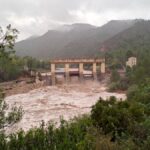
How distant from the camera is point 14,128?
2141cm

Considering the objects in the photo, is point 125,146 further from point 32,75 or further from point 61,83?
point 32,75

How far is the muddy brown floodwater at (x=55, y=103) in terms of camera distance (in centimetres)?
2509

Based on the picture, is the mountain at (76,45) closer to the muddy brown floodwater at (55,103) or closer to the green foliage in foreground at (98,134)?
the muddy brown floodwater at (55,103)

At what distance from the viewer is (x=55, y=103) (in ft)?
108

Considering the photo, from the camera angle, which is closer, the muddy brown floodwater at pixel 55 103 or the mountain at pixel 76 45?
the muddy brown floodwater at pixel 55 103

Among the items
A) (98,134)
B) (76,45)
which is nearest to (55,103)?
(98,134)

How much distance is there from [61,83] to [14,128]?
30339 mm

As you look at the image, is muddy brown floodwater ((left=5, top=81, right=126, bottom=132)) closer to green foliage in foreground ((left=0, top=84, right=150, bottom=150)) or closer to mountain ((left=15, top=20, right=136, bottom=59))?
green foliage in foreground ((left=0, top=84, right=150, bottom=150))

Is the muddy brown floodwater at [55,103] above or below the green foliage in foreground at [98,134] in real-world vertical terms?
below

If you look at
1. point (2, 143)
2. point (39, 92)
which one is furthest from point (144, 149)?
point (39, 92)

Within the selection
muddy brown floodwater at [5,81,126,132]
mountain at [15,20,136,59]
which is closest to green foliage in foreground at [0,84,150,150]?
muddy brown floodwater at [5,81,126,132]

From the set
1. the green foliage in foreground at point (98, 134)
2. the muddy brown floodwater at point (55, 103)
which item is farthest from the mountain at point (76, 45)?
the green foliage in foreground at point (98, 134)

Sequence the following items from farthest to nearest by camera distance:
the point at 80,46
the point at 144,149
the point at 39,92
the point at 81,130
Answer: the point at 80,46 < the point at 39,92 < the point at 81,130 < the point at 144,149

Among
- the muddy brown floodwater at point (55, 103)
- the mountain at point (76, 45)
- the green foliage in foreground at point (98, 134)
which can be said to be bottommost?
the muddy brown floodwater at point (55, 103)
